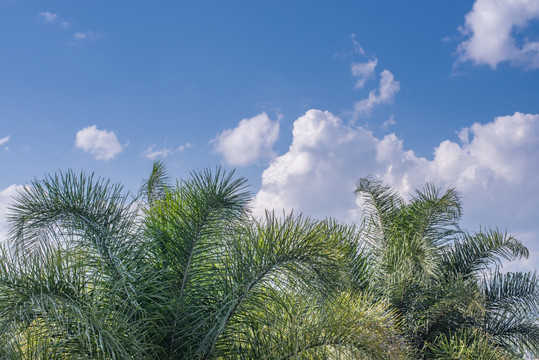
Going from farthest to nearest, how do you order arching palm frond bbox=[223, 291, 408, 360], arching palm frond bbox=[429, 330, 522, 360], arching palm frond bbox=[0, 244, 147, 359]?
1. arching palm frond bbox=[429, 330, 522, 360]
2. arching palm frond bbox=[223, 291, 408, 360]
3. arching palm frond bbox=[0, 244, 147, 359]

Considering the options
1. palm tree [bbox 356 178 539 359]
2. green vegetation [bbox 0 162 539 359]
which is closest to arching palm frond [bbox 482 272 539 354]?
palm tree [bbox 356 178 539 359]

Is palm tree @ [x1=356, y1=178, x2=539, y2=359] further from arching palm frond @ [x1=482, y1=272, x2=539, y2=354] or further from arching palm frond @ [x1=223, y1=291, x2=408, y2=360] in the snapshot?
arching palm frond @ [x1=223, y1=291, x2=408, y2=360]

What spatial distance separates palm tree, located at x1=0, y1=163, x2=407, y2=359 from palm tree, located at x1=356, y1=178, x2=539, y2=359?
4.28 metres

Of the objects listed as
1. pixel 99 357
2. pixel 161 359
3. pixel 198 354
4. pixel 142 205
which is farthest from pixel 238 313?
pixel 142 205

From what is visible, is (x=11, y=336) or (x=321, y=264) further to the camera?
(x=321, y=264)

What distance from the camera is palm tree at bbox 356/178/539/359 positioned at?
34.9 ft

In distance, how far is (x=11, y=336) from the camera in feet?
16.9

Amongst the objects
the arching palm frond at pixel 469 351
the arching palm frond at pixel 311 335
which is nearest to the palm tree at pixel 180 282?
the arching palm frond at pixel 311 335

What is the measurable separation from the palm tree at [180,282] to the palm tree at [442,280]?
169 inches

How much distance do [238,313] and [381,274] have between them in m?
6.08

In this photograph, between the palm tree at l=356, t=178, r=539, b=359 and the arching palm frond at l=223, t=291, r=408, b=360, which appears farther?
the palm tree at l=356, t=178, r=539, b=359

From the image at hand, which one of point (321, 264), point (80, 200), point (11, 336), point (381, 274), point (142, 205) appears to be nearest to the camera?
point (11, 336)

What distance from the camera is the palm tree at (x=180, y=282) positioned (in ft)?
18.0

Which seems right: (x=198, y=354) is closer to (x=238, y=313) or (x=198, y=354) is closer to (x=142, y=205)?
(x=238, y=313)
